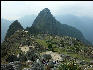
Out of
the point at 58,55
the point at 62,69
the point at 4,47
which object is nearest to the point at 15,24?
the point at 4,47

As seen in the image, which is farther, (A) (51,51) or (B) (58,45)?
(B) (58,45)

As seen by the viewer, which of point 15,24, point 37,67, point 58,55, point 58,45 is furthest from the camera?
point 15,24

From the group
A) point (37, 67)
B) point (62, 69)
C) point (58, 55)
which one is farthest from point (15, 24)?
point (62, 69)

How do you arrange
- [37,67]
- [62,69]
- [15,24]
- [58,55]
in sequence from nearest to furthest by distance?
[62,69] → [37,67] → [58,55] → [15,24]

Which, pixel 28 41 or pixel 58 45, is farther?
pixel 58 45

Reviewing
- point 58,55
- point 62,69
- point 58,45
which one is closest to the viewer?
point 62,69

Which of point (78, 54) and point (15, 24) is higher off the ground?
point (15, 24)

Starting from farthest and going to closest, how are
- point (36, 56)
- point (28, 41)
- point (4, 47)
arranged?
point (28, 41)
point (4, 47)
point (36, 56)

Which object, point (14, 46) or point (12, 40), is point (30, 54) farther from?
point (12, 40)

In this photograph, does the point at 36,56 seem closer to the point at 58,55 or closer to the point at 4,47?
the point at 58,55
